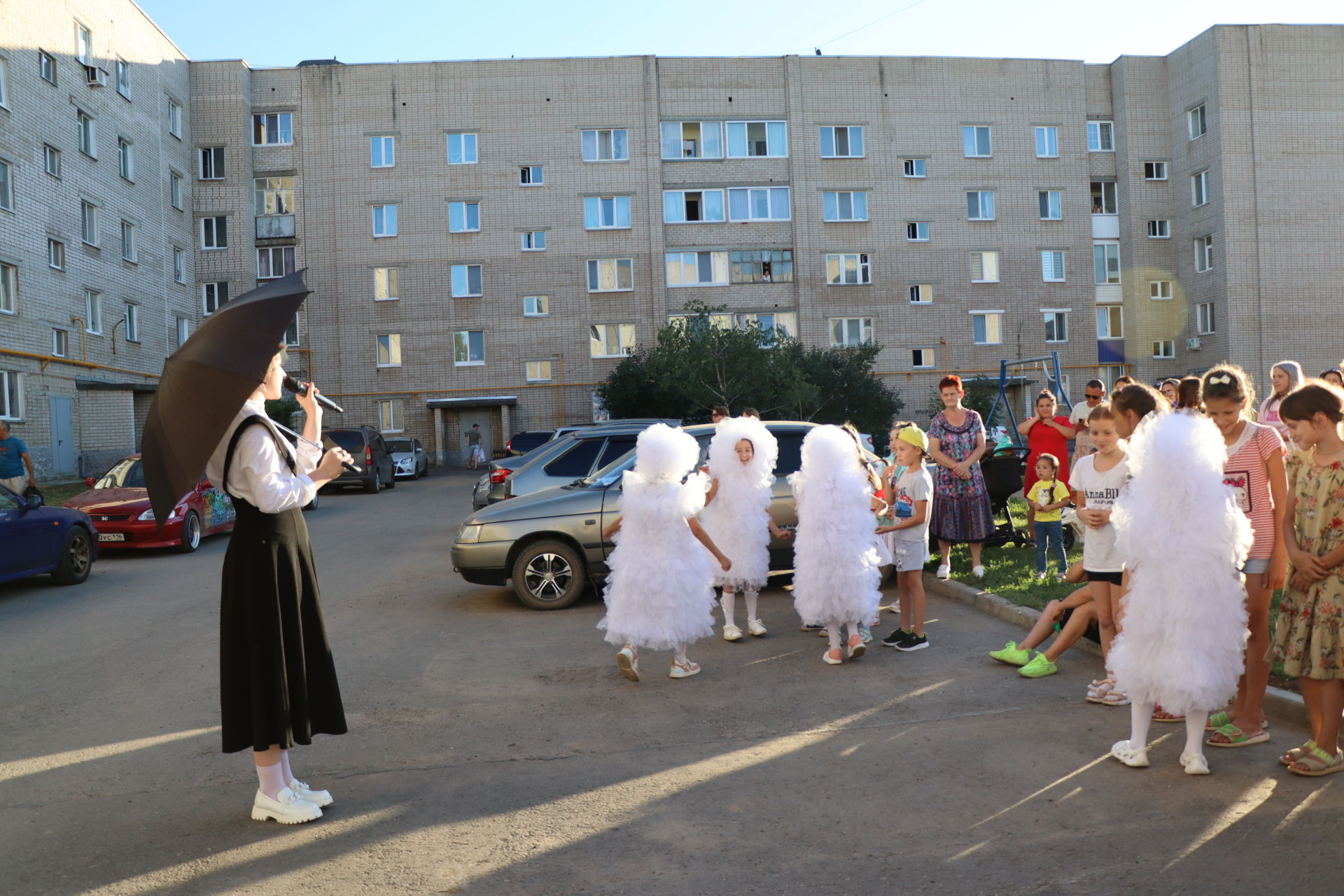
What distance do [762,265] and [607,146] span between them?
841 cm

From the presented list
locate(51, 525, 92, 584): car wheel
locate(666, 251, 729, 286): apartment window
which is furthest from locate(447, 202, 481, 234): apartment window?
locate(51, 525, 92, 584): car wheel

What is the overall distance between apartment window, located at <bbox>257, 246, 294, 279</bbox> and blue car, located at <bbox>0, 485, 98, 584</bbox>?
3435cm

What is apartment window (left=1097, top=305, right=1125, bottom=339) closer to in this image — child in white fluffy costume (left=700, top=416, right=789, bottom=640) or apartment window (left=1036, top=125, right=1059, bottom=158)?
apartment window (left=1036, top=125, right=1059, bottom=158)

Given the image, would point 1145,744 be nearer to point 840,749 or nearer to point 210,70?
point 840,749

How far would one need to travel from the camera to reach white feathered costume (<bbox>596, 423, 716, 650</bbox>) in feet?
22.7

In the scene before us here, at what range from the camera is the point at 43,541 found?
1204 centimetres

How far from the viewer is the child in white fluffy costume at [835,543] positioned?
7363mm

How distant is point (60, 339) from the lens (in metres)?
32.8

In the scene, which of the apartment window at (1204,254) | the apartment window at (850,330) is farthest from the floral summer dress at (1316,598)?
the apartment window at (1204,254)

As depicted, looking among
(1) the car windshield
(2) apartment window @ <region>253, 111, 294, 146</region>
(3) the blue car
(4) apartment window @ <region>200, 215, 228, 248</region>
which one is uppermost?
(2) apartment window @ <region>253, 111, 294, 146</region>

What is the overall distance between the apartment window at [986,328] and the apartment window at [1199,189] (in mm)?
9640

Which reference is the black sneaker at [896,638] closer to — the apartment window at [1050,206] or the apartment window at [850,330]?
the apartment window at [850,330]

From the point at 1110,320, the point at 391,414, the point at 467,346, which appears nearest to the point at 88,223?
the point at 391,414

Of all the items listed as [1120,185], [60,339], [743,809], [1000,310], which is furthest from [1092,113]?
[743,809]
